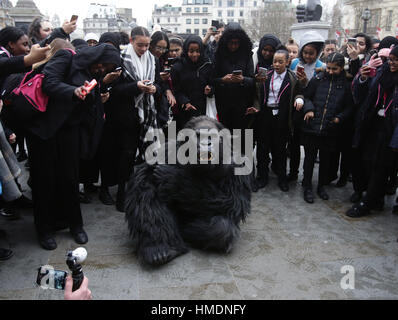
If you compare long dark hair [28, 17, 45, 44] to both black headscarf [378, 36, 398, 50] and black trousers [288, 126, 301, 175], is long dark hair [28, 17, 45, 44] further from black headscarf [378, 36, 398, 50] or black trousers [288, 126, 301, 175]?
black headscarf [378, 36, 398, 50]

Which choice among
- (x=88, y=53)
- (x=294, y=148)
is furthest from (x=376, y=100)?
(x=88, y=53)

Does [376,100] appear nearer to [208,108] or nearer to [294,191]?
[294,191]

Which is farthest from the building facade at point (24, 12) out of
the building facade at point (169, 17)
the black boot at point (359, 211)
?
the building facade at point (169, 17)

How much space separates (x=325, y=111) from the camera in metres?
4.25

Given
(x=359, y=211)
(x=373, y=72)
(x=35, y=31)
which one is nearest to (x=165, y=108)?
(x=35, y=31)

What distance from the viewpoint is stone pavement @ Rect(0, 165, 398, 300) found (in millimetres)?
2506

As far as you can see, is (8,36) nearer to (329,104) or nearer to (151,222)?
(151,222)

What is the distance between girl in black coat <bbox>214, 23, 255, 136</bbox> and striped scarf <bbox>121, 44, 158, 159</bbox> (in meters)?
1.05

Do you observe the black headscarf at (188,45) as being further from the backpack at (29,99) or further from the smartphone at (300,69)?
the backpack at (29,99)

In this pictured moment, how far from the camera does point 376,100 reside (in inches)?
152

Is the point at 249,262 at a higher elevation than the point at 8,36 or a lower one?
lower

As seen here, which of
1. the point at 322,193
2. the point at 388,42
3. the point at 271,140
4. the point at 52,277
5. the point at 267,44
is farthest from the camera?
the point at 267,44

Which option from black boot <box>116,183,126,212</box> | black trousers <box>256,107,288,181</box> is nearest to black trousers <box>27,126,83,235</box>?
black boot <box>116,183,126,212</box>

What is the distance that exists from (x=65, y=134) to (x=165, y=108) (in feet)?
4.74
